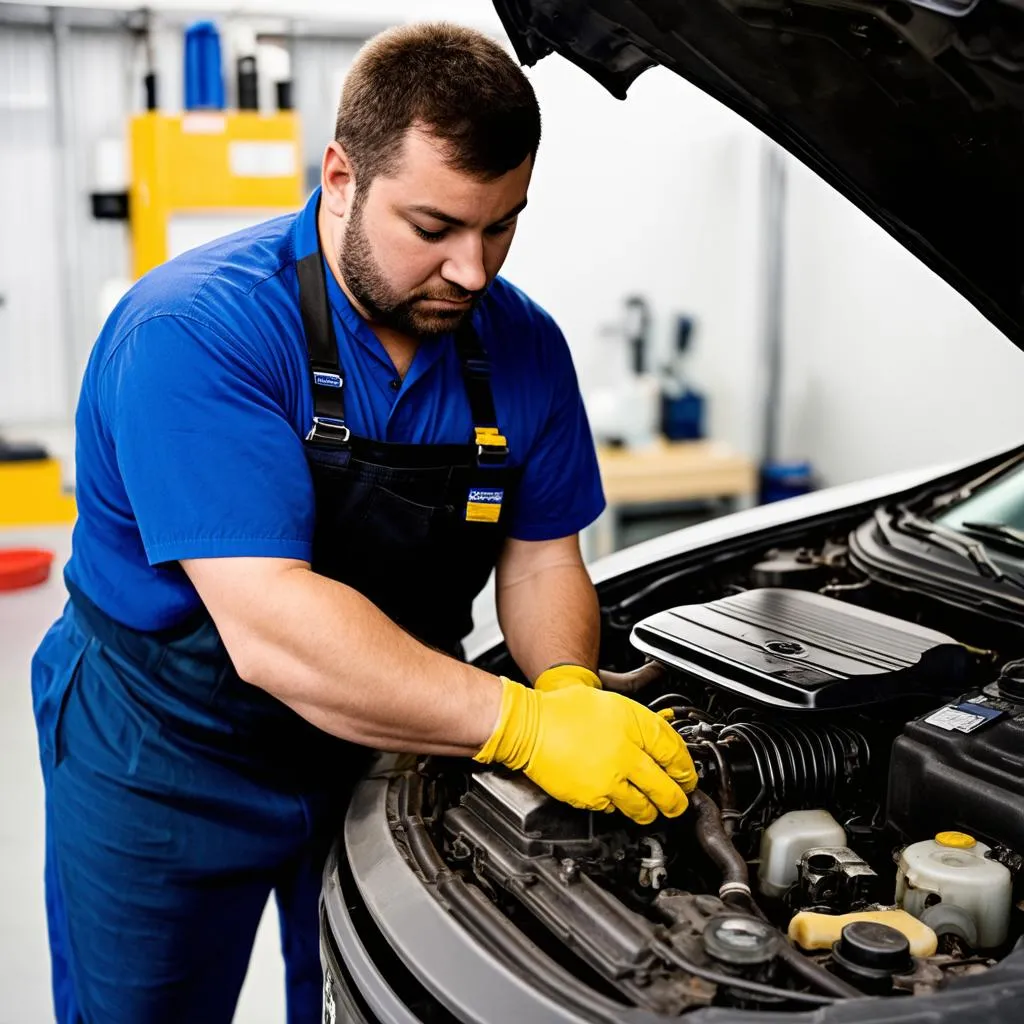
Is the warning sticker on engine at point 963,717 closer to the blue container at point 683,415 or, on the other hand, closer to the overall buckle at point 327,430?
the overall buckle at point 327,430

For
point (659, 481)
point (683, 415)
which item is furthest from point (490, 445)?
point (683, 415)

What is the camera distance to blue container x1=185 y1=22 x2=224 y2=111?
14.0 ft

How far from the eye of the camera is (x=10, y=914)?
2480 mm

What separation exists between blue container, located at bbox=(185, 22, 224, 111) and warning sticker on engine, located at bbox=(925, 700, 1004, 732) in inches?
144

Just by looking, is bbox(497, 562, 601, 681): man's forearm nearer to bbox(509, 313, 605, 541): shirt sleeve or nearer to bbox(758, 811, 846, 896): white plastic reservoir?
bbox(509, 313, 605, 541): shirt sleeve

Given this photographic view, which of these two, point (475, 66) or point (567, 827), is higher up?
point (475, 66)

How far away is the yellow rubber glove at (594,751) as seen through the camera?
4.22ft

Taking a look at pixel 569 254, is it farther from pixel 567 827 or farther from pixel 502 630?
pixel 567 827

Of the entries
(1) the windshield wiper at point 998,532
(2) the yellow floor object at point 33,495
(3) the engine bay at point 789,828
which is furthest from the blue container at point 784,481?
(3) the engine bay at point 789,828

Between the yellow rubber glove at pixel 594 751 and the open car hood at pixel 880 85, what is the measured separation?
0.62 m

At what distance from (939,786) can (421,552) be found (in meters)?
0.63

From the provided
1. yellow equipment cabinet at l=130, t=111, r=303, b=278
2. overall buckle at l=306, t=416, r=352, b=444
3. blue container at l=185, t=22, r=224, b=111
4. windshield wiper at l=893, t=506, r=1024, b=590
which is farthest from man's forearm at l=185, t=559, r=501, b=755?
blue container at l=185, t=22, r=224, b=111

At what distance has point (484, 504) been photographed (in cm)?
156

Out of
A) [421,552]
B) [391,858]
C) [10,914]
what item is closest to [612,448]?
[10,914]
